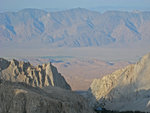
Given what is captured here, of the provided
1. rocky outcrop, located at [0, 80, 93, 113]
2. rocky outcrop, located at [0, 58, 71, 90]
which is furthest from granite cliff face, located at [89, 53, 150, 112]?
rocky outcrop, located at [0, 80, 93, 113]

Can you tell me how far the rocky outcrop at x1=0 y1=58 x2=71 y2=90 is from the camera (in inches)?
Answer: 3325

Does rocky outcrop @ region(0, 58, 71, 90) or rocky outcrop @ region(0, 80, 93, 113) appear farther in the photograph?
rocky outcrop @ region(0, 58, 71, 90)

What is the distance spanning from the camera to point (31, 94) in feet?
134

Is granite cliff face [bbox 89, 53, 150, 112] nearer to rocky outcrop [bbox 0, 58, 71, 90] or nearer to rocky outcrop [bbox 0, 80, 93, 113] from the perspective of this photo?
rocky outcrop [bbox 0, 58, 71, 90]

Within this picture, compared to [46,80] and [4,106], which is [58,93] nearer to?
[4,106]

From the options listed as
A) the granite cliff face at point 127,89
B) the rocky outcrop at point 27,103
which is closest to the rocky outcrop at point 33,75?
the granite cliff face at point 127,89

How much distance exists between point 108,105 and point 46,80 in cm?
1358

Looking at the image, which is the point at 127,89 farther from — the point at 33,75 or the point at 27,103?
the point at 27,103

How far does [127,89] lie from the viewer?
300 feet

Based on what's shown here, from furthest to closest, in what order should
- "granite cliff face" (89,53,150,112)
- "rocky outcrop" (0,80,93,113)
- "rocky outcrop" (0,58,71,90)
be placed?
"rocky outcrop" (0,58,71,90) → "granite cliff face" (89,53,150,112) → "rocky outcrop" (0,80,93,113)

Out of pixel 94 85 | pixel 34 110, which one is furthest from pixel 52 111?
pixel 94 85

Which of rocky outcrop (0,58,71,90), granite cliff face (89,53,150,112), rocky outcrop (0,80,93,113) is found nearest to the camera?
rocky outcrop (0,80,93,113)

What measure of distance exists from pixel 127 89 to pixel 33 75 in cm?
2040

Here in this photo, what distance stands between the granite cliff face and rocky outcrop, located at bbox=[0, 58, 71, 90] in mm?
9922
